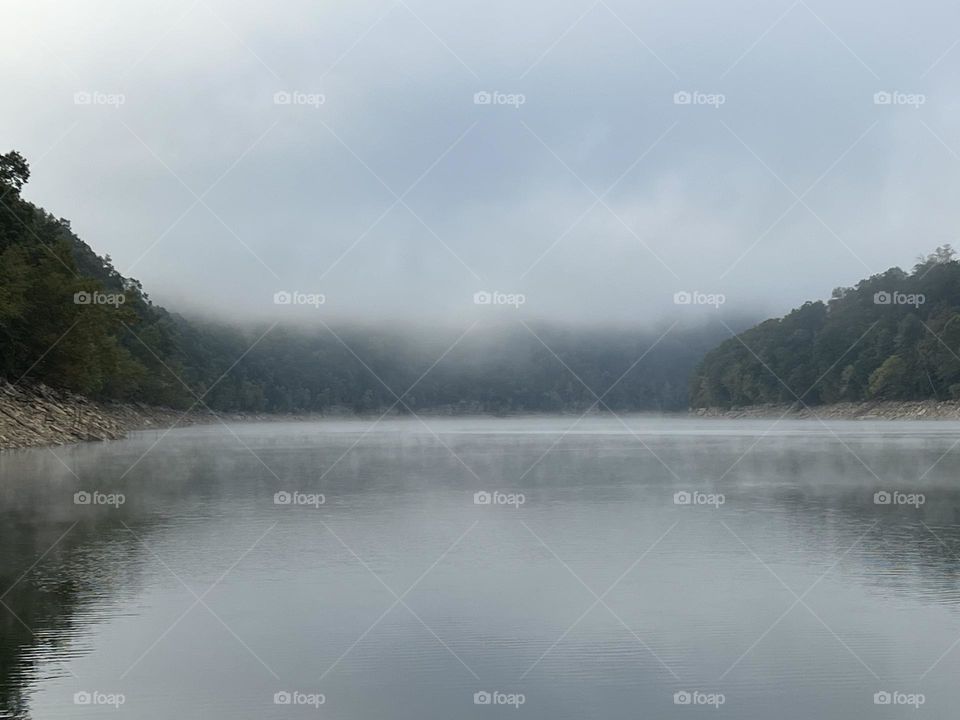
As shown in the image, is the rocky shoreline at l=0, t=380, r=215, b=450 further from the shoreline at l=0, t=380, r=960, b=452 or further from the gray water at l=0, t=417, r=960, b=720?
the gray water at l=0, t=417, r=960, b=720

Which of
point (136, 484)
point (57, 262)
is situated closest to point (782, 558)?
point (136, 484)

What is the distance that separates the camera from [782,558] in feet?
64.8

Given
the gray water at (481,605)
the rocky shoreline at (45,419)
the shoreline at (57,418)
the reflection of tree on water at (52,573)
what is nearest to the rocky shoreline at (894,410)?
the shoreline at (57,418)

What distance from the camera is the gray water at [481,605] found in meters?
11.3

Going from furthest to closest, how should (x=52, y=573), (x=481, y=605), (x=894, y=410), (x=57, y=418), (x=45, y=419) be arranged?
(x=894, y=410)
(x=57, y=418)
(x=45, y=419)
(x=52, y=573)
(x=481, y=605)

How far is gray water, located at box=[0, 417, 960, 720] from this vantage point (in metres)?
11.3

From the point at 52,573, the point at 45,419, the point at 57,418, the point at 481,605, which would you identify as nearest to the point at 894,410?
the point at 57,418

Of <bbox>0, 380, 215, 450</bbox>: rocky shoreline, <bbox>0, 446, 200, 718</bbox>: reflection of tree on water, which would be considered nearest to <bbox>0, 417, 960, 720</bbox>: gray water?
<bbox>0, 446, 200, 718</bbox>: reflection of tree on water

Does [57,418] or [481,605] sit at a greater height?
[57,418]

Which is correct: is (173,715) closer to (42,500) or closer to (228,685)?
(228,685)

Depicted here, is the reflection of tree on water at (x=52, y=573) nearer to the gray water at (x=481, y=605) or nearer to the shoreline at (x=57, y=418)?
the gray water at (x=481, y=605)

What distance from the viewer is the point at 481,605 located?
15516 mm

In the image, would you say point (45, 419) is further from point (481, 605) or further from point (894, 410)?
point (894, 410)

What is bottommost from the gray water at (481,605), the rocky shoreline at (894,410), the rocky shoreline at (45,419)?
the gray water at (481,605)
